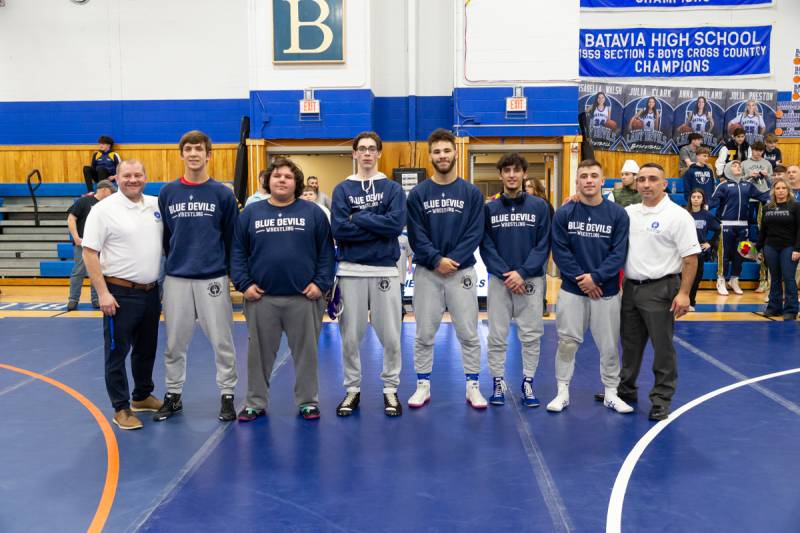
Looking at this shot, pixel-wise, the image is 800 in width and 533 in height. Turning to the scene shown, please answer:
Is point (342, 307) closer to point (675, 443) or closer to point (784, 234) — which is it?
point (675, 443)

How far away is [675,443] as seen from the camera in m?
4.55

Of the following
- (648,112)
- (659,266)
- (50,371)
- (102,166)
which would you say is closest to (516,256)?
(659,266)

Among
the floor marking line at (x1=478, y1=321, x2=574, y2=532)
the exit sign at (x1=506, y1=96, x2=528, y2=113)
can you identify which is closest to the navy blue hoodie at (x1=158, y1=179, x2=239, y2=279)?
the floor marking line at (x1=478, y1=321, x2=574, y2=532)

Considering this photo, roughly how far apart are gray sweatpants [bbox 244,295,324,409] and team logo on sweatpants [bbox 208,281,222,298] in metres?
0.23

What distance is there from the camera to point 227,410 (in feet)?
16.6

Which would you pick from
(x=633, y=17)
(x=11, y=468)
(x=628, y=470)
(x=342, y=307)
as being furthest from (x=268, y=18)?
(x=628, y=470)

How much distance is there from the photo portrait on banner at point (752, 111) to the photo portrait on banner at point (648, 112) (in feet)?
4.35

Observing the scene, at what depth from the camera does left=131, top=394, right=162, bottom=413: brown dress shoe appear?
530 centimetres

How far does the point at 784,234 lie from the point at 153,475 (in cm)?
882

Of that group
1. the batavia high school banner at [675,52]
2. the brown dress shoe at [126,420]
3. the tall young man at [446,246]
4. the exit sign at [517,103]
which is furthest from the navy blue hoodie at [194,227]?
the batavia high school banner at [675,52]

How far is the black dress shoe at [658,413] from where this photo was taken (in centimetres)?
498

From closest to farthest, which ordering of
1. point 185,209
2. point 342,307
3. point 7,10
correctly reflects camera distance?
1. point 185,209
2. point 342,307
3. point 7,10

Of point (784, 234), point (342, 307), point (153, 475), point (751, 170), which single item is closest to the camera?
point (153, 475)

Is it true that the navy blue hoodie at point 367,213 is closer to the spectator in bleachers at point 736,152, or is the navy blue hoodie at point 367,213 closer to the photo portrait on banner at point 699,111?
the spectator in bleachers at point 736,152
